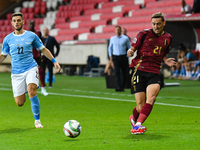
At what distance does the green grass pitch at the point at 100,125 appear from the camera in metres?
5.16

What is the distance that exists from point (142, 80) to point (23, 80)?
2018 millimetres

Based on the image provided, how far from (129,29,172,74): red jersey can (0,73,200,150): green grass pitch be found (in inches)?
40.8

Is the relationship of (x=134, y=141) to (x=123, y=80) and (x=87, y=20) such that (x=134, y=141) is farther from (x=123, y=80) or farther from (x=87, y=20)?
(x=87, y=20)

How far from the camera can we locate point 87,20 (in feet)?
97.4

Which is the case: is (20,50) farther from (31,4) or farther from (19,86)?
(31,4)

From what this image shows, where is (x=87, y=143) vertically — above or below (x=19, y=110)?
above

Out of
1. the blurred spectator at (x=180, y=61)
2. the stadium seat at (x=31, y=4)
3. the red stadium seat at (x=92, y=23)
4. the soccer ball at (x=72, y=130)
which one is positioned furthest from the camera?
the stadium seat at (x=31, y=4)

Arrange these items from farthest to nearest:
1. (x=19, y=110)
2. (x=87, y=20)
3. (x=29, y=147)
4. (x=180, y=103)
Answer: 1. (x=87, y=20)
2. (x=180, y=103)
3. (x=19, y=110)
4. (x=29, y=147)

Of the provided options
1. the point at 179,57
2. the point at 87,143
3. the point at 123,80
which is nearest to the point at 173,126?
the point at 87,143

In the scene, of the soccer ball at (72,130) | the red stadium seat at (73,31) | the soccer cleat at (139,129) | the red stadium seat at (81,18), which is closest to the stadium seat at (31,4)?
the red stadium seat at (81,18)

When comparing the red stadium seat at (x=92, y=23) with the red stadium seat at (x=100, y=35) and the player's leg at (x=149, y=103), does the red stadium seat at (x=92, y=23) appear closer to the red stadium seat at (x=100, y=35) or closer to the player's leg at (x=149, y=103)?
the red stadium seat at (x=100, y=35)

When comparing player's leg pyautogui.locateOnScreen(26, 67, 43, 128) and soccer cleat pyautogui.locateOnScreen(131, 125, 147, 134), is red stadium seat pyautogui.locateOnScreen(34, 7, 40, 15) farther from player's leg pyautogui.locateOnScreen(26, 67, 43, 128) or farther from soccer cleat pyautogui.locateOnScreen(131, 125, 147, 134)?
soccer cleat pyautogui.locateOnScreen(131, 125, 147, 134)

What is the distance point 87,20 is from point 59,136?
80.2ft

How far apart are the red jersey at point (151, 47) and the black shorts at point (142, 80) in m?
0.07
